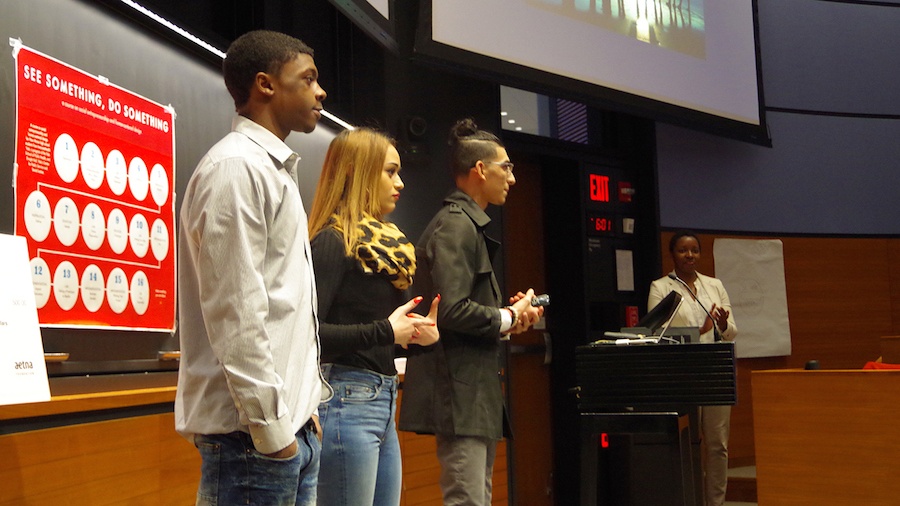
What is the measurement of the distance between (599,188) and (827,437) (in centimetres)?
254

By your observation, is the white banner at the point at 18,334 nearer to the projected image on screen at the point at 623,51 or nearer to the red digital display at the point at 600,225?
the projected image on screen at the point at 623,51

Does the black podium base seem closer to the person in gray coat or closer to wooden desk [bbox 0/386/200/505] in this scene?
the person in gray coat

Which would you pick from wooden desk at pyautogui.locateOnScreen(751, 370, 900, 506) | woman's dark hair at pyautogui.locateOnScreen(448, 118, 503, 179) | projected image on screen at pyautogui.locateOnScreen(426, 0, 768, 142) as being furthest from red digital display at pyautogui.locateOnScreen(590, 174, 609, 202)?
woman's dark hair at pyautogui.locateOnScreen(448, 118, 503, 179)

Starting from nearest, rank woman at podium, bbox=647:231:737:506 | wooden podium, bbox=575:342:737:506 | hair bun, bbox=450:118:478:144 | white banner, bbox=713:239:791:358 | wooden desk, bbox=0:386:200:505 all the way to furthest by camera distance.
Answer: wooden desk, bbox=0:386:200:505 < wooden podium, bbox=575:342:737:506 < hair bun, bbox=450:118:478:144 < woman at podium, bbox=647:231:737:506 < white banner, bbox=713:239:791:358

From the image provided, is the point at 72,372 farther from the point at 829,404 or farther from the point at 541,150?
the point at 541,150

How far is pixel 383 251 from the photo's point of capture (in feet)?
6.57

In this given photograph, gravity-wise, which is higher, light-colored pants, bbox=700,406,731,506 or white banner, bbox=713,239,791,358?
white banner, bbox=713,239,791,358

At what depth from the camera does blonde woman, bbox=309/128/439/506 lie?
73.5 inches

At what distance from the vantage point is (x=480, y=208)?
2727 millimetres

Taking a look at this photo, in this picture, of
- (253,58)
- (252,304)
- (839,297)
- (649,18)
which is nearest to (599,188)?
(649,18)

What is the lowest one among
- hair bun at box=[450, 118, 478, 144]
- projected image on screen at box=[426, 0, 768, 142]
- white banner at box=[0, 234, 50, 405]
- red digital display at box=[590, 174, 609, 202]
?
white banner at box=[0, 234, 50, 405]

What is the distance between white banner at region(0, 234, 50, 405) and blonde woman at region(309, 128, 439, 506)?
56cm

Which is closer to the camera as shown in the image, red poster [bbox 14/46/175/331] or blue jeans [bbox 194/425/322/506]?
blue jeans [bbox 194/425/322/506]

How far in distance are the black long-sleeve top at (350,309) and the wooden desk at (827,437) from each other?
8.35ft
